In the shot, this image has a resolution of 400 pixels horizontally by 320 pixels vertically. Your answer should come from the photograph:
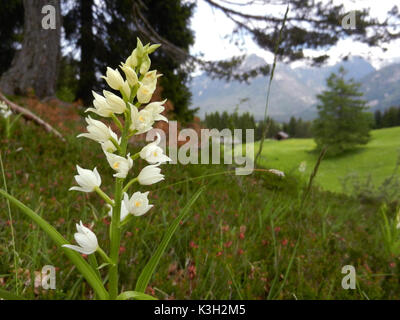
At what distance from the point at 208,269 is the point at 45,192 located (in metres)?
1.78

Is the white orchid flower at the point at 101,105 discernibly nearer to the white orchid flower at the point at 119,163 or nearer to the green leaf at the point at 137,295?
the white orchid flower at the point at 119,163

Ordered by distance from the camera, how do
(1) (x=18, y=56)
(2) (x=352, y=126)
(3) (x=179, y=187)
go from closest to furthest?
1. (3) (x=179, y=187)
2. (1) (x=18, y=56)
3. (2) (x=352, y=126)

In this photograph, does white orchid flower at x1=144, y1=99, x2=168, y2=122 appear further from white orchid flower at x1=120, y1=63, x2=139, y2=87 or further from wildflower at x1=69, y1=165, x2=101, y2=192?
wildflower at x1=69, y1=165, x2=101, y2=192

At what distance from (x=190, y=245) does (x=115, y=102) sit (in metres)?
1.46

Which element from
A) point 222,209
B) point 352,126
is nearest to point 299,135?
point 352,126

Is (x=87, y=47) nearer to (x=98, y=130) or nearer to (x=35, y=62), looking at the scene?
(x=35, y=62)

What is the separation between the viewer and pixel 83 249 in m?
0.83

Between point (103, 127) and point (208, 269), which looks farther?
point (208, 269)

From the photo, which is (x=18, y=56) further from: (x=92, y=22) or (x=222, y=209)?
(x=222, y=209)

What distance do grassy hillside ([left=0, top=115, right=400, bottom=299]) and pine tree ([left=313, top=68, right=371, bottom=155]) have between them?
37222mm

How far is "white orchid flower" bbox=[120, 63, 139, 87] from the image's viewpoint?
0.81 metres

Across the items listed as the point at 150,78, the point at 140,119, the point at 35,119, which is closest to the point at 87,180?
the point at 140,119

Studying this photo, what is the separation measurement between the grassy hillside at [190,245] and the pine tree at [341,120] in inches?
1465

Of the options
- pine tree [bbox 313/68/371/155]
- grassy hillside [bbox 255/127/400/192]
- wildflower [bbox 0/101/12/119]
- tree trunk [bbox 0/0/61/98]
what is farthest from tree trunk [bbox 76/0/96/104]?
pine tree [bbox 313/68/371/155]
